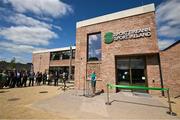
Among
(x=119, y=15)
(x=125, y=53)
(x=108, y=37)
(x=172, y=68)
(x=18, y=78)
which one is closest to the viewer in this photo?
(x=172, y=68)

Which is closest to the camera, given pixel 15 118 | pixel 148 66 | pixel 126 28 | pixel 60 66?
pixel 15 118

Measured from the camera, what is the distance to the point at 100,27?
11648mm

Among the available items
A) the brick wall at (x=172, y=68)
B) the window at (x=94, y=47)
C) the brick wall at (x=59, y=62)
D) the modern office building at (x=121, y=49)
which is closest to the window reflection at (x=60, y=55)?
the brick wall at (x=59, y=62)

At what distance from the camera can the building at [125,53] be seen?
878 cm

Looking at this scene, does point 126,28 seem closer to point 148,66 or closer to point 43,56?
point 148,66

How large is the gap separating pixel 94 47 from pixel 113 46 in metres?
2.17

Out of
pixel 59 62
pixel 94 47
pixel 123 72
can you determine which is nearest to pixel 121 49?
pixel 123 72

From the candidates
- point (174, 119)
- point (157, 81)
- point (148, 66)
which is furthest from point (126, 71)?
point (174, 119)

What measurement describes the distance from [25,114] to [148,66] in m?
8.82

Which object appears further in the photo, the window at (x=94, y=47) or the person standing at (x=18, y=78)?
the person standing at (x=18, y=78)

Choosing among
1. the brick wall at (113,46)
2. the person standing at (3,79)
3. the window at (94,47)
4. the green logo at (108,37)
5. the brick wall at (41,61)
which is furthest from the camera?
the brick wall at (41,61)

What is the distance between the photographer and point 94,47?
12.0 m

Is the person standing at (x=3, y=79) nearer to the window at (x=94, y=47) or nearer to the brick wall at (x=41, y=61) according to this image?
the window at (x=94, y=47)

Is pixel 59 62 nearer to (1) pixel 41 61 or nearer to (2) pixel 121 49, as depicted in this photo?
(1) pixel 41 61
